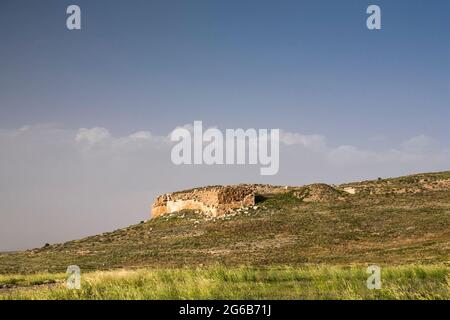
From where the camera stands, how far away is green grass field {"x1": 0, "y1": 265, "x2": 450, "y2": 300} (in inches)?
449

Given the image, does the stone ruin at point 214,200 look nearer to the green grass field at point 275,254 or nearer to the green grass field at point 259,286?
the green grass field at point 275,254

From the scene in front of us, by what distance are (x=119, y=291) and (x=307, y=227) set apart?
29.0 meters

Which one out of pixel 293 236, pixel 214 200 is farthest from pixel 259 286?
pixel 214 200

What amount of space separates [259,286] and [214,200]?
37.9 m

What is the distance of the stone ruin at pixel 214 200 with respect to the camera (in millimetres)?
50531

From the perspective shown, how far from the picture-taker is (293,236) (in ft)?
123

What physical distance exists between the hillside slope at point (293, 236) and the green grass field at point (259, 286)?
9179 millimetres

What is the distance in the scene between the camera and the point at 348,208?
4616 cm

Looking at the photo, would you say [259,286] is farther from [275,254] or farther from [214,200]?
[214,200]

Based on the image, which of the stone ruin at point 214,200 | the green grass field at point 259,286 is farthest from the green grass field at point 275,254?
the stone ruin at point 214,200

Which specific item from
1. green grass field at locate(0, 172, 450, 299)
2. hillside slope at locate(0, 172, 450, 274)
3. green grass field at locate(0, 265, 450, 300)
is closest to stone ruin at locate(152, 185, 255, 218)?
hillside slope at locate(0, 172, 450, 274)
